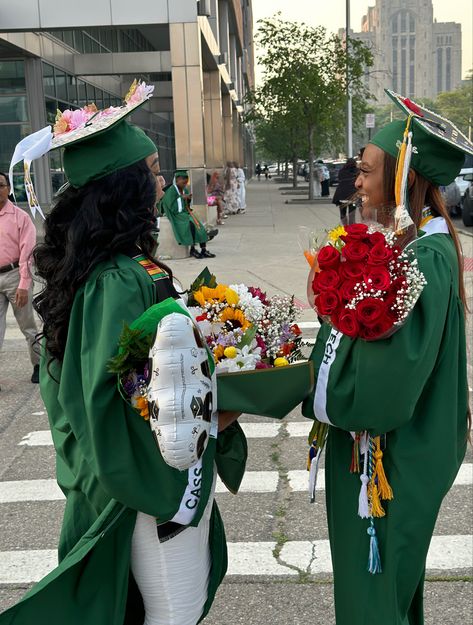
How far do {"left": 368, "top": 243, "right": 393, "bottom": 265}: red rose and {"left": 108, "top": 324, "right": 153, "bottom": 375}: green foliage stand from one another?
0.65m

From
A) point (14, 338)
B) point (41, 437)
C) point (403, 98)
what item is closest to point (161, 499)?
point (403, 98)

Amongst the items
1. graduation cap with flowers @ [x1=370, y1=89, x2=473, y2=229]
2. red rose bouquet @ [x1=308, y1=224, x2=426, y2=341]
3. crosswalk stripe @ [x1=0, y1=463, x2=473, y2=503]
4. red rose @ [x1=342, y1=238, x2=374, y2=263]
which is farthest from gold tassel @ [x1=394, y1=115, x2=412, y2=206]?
crosswalk stripe @ [x1=0, y1=463, x2=473, y2=503]

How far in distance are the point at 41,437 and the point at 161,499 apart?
4118 mm

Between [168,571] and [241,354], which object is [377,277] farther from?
[168,571]

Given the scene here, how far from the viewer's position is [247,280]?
491 inches

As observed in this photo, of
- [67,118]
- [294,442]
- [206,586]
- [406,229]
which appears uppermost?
[67,118]

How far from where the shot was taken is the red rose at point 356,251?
2.16 meters

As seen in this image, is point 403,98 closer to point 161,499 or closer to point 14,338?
point 161,499

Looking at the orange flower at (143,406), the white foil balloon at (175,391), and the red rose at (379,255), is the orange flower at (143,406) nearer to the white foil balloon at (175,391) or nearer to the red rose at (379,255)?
the white foil balloon at (175,391)

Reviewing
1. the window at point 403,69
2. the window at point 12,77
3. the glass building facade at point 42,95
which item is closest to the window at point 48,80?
the glass building facade at point 42,95

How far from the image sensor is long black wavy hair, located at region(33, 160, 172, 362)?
2223 mm

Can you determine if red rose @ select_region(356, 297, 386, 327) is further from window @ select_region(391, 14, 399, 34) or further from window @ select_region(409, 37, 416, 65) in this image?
window @ select_region(409, 37, 416, 65)

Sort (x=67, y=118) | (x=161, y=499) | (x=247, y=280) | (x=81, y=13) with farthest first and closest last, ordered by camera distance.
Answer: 1. (x=81, y=13)
2. (x=247, y=280)
3. (x=67, y=118)
4. (x=161, y=499)

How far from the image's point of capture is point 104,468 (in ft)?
6.80
